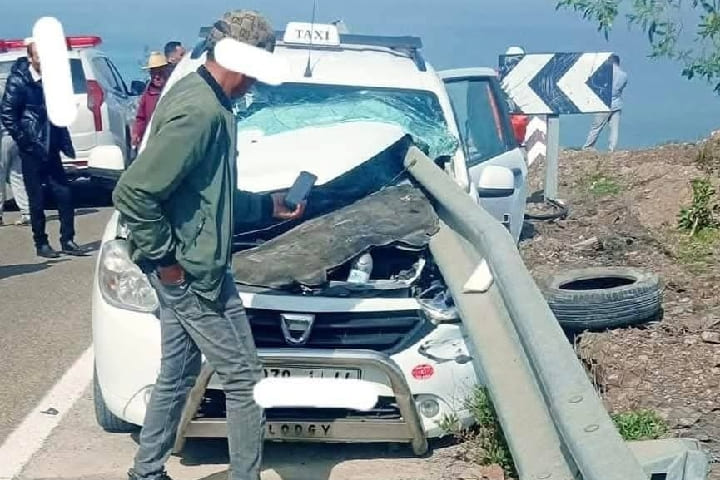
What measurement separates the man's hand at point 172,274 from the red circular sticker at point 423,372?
3.98 feet

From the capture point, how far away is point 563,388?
3.54 metres

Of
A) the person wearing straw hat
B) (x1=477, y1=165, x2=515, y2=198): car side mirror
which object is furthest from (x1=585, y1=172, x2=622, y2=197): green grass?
(x1=477, y1=165, x2=515, y2=198): car side mirror

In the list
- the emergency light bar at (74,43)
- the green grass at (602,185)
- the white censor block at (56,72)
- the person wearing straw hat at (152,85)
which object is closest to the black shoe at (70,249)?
the person wearing straw hat at (152,85)

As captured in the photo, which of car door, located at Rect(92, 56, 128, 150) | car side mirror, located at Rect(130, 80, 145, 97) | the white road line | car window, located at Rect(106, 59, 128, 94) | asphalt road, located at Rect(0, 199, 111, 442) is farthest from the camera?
car side mirror, located at Rect(130, 80, 145, 97)

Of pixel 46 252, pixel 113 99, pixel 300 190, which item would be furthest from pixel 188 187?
pixel 113 99

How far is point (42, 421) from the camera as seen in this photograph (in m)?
6.22

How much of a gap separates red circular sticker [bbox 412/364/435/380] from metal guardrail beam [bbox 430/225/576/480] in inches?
13.4

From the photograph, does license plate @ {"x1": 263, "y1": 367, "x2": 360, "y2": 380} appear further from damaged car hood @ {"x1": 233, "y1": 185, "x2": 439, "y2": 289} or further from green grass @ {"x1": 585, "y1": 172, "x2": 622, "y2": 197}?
green grass @ {"x1": 585, "y1": 172, "x2": 622, "y2": 197}

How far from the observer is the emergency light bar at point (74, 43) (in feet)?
51.4

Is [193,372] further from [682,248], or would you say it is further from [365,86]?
[682,248]

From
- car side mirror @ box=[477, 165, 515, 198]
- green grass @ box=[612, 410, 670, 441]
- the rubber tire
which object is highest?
car side mirror @ box=[477, 165, 515, 198]

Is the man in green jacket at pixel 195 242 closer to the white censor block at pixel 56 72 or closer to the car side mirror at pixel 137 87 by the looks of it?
the white censor block at pixel 56 72

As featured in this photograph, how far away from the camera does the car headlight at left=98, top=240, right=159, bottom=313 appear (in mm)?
5426

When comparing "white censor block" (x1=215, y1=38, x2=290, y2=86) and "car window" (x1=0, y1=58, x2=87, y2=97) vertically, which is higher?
"white censor block" (x1=215, y1=38, x2=290, y2=86)
